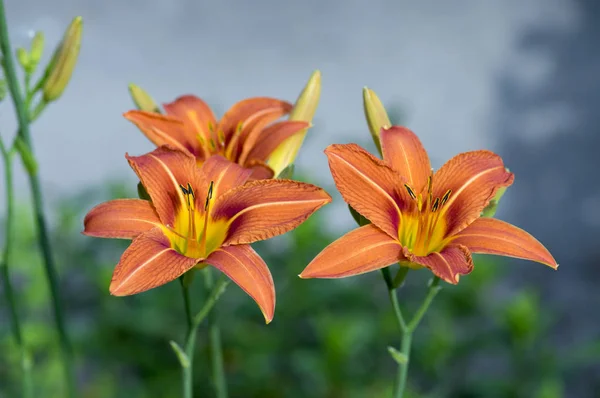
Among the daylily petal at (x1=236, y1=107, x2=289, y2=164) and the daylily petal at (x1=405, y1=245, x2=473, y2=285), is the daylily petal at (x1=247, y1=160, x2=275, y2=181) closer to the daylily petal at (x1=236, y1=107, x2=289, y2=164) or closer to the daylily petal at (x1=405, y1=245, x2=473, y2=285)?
the daylily petal at (x1=236, y1=107, x2=289, y2=164)

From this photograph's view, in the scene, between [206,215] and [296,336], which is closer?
[206,215]

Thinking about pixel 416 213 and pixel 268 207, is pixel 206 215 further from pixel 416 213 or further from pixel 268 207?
pixel 416 213

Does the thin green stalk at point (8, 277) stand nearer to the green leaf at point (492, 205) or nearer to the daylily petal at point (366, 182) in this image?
the daylily petal at point (366, 182)

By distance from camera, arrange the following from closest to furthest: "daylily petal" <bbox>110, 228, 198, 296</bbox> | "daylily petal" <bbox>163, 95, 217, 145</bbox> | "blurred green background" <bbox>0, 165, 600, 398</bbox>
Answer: "daylily petal" <bbox>110, 228, 198, 296</bbox> < "daylily petal" <bbox>163, 95, 217, 145</bbox> < "blurred green background" <bbox>0, 165, 600, 398</bbox>

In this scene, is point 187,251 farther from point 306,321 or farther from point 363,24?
point 363,24

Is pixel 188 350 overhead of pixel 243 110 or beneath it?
beneath

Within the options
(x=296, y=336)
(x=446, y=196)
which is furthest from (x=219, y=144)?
(x=296, y=336)

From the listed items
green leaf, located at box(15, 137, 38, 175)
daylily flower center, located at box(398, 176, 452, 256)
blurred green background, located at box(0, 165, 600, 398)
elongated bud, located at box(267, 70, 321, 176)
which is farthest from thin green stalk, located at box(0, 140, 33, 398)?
blurred green background, located at box(0, 165, 600, 398)
